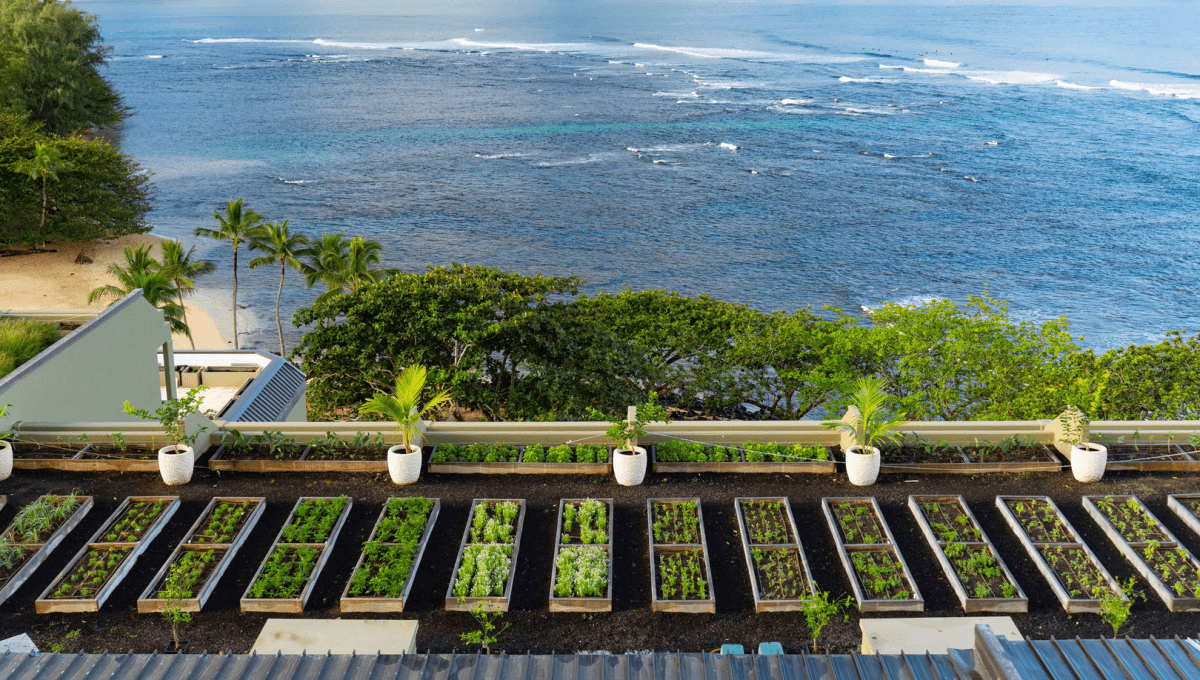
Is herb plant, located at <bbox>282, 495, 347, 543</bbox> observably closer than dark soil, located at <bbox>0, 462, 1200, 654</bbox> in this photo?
No

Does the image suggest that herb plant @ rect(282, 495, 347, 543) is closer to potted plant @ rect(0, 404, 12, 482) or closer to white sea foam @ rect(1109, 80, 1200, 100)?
potted plant @ rect(0, 404, 12, 482)

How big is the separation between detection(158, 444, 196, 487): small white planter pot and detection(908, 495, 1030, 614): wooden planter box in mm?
12072

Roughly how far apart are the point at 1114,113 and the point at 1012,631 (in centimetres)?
13159

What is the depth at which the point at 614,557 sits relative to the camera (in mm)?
12938

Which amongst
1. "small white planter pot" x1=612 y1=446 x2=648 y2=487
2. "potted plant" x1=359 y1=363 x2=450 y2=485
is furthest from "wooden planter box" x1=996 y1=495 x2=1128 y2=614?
"potted plant" x1=359 y1=363 x2=450 y2=485

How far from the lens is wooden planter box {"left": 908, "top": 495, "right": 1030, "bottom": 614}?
1173 cm

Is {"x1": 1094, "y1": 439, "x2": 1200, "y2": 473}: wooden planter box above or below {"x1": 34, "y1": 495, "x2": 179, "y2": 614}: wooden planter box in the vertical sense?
above

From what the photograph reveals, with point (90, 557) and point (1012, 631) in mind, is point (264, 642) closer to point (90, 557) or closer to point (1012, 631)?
point (90, 557)

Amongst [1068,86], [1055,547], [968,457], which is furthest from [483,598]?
[1068,86]

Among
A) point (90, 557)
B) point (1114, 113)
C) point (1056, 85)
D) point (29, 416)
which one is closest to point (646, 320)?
point (29, 416)

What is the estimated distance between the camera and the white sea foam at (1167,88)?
433 ft

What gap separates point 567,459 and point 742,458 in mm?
3134

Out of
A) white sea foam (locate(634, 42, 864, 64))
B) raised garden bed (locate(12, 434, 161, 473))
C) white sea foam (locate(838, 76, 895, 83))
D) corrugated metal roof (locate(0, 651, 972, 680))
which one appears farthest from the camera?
white sea foam (locate(634, 42, 864, 64))

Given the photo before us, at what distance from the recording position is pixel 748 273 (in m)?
65.1
